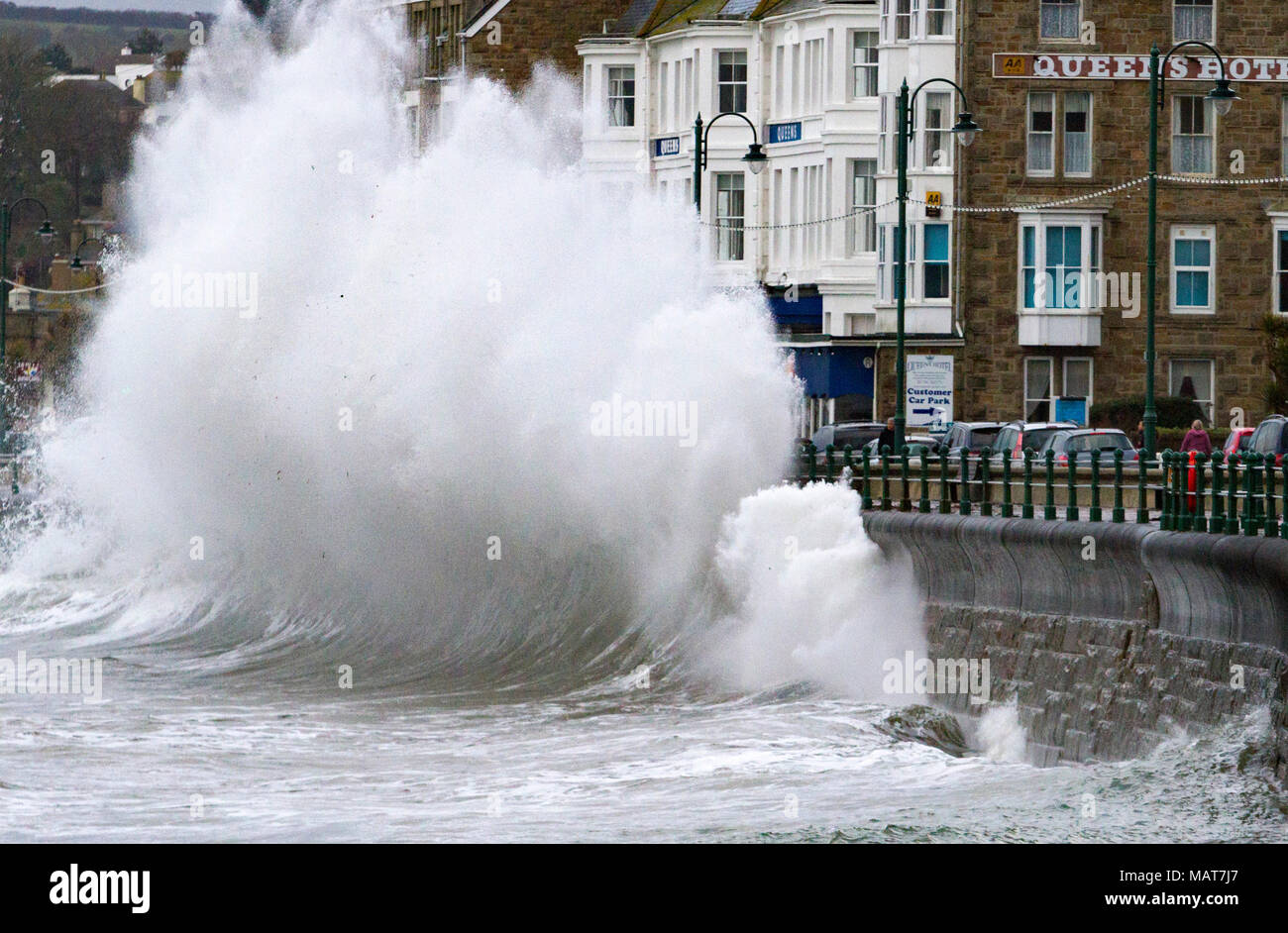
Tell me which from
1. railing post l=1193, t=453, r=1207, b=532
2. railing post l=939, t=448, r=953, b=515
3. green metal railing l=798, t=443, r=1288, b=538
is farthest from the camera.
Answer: railing post l=939, t=448, r=953, b=515

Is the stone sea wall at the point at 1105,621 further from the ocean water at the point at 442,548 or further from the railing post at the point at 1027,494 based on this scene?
the ocean water at the point at 442,548

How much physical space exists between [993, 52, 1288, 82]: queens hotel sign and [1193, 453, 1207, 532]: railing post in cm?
3097

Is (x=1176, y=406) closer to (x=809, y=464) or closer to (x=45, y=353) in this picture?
(x=809, y=464)

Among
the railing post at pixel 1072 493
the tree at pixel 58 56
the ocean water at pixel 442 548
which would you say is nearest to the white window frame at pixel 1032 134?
the ocean water at pixel 442 548

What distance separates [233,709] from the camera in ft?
90.9

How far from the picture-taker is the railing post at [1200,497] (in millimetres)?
21797

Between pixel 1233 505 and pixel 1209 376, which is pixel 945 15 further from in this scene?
pixel 1233 505

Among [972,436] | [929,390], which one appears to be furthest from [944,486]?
[929,390]

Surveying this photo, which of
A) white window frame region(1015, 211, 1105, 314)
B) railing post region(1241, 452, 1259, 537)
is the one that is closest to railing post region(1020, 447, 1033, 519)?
railing post region(1241, 452, 1259, 537)

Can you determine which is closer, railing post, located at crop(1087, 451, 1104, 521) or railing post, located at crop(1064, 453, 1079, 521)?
railing post, located at crop(1087, 451, 1104, 521)

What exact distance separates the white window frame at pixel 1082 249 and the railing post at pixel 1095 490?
2851cm

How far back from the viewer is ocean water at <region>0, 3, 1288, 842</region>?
20625 millimetres

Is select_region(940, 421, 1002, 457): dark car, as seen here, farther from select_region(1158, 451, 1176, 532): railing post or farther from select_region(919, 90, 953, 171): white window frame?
select_region(1158, 451, 1176, 532): railing post
